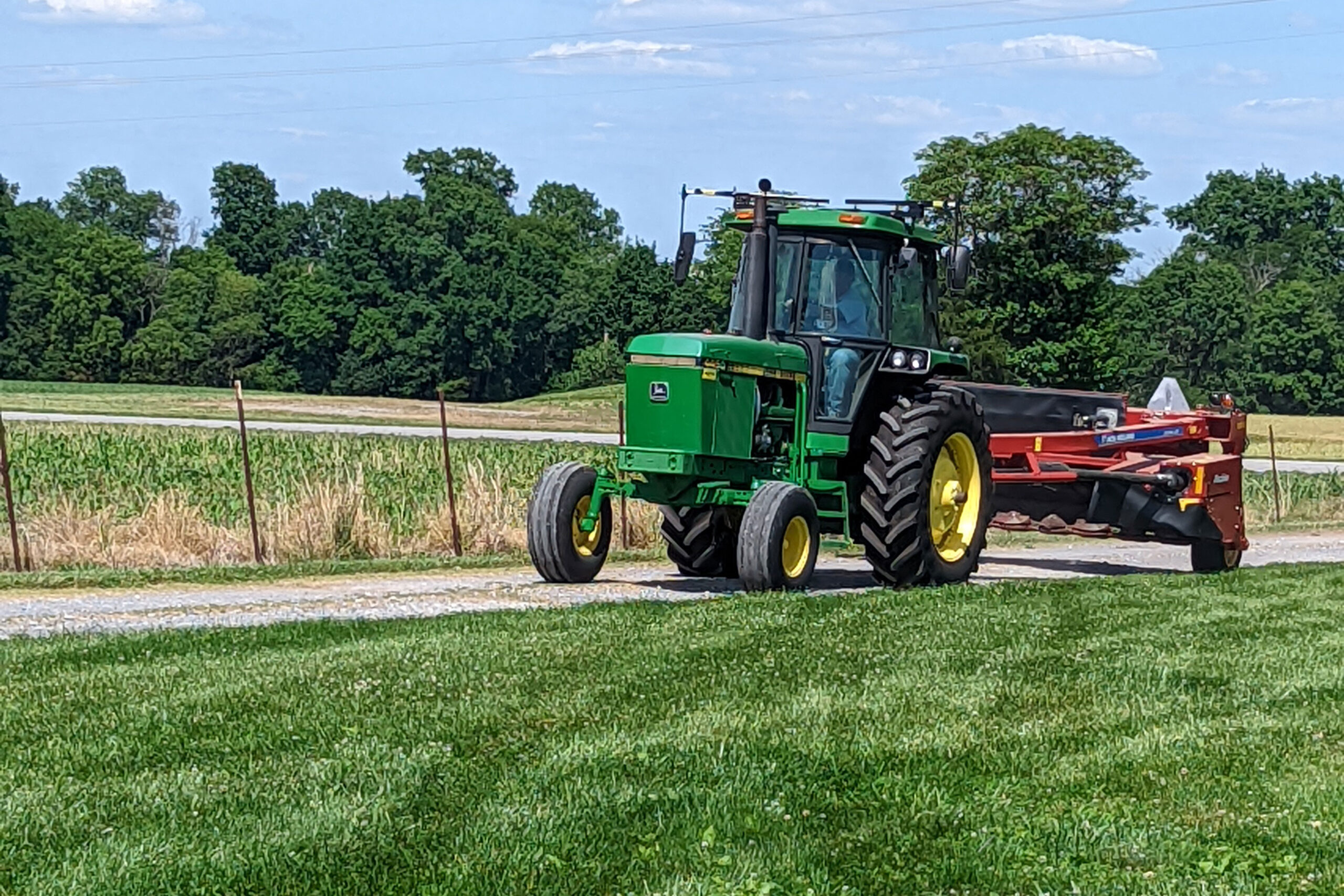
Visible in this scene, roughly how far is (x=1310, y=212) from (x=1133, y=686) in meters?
123

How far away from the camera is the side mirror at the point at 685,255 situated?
14562 mm

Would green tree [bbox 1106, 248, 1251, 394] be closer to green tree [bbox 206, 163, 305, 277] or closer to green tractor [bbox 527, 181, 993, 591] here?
green tree [bbox 206, 163, 305, 277]

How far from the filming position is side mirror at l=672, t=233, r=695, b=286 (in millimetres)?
A: 14562

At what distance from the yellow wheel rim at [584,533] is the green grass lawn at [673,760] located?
3.16 meters

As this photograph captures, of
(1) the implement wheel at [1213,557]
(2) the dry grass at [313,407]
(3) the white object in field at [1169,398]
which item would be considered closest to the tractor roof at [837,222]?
(1) the implement wheel at [1213,557]

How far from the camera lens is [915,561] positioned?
1491 cm

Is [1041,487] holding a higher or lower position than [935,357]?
lower

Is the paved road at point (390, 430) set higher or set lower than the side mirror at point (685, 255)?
lower

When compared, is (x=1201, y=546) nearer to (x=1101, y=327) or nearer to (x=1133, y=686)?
(x=1133, y=686)

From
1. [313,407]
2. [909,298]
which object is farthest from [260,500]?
[313,407]

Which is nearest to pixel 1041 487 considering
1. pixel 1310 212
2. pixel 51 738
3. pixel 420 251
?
pixel 51 738

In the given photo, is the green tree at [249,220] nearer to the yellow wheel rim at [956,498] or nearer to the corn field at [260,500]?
the corn field at [260,500]

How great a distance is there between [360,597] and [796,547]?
3304 mm

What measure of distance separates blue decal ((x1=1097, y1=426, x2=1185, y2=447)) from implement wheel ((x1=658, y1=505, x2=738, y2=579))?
13.2 feet
